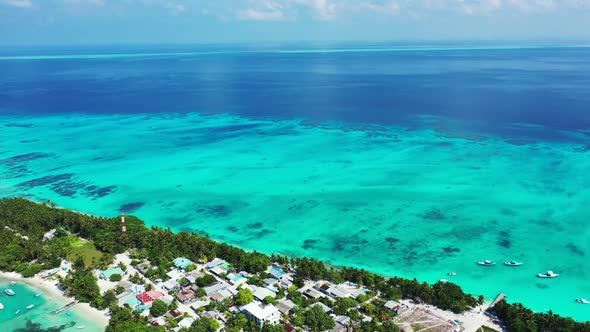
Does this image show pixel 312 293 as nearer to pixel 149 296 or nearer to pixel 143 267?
pixel 149 296

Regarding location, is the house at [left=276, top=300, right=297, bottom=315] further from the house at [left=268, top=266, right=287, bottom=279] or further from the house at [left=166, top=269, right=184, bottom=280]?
the house at [left=166, top=269, right=184, bottom=280]

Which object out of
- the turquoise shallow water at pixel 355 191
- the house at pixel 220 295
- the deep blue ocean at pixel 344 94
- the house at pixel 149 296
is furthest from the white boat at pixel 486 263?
the deep blue ocean at pixel 344 94

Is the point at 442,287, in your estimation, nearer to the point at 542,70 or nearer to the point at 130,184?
the point at 130,184

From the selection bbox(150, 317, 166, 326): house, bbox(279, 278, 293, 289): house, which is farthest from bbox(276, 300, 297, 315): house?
bbox(150, 317, 166, 326): house

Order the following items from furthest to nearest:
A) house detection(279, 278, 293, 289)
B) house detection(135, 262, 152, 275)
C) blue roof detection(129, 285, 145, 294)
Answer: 1. house detection(135, 262, 152, 275)
2. house detection(279, 278, 293, 289)
3. blue roof detection(129, 285, 145, 294)

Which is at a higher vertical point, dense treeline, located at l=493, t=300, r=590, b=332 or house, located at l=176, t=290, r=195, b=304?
dense treeline, located at l=493, t=300, r=590, b=332

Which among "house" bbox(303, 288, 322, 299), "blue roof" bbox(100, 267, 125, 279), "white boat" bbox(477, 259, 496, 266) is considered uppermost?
"white boat" bbox(477, 259, 496, 266)

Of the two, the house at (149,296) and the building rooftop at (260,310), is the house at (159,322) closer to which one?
the house at (149,296)
